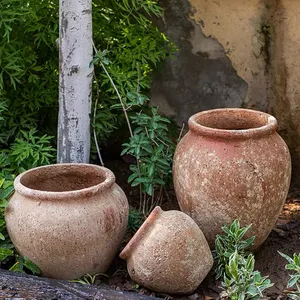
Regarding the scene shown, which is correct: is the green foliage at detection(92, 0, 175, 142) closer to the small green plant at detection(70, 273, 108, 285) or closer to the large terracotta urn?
the large terracotta urn

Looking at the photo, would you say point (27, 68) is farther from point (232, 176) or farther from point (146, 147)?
point (232, 176)

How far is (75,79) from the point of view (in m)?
3.39

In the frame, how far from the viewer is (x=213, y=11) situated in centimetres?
399

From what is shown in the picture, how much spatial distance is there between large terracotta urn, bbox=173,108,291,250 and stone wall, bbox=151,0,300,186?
33.3 inches

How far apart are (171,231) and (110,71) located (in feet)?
3.97

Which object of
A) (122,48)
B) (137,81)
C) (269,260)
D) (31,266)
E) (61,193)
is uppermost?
(122,48)

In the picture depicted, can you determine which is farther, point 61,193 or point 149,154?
point 149,154

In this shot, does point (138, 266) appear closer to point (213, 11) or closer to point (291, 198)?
point (291, 198)

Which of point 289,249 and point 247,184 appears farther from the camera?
point 289,249

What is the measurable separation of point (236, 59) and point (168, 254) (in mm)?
1679

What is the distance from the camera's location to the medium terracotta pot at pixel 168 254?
2.83 metres

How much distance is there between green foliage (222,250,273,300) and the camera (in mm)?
2670

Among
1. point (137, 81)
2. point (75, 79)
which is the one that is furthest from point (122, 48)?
point (75, 79)

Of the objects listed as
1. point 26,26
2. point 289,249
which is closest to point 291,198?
point 289,249
